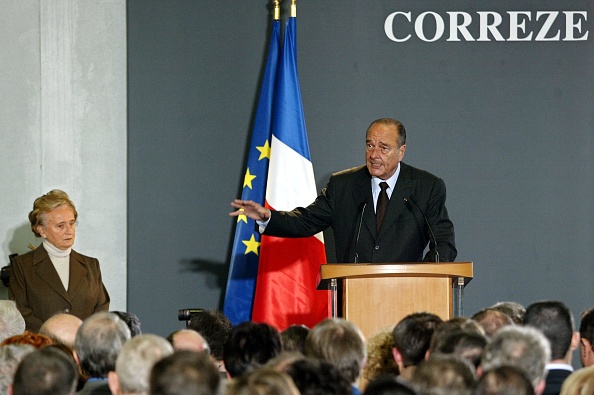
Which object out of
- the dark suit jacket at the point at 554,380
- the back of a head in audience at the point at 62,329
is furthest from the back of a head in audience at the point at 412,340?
the back of a head in audience at the point at 62,329

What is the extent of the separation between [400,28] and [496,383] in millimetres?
5062

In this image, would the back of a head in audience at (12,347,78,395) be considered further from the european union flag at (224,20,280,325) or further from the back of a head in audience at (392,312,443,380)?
the european union flag at (224,20,280,325)

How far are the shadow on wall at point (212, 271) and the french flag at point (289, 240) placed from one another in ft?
1.90

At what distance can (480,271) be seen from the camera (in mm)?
7312

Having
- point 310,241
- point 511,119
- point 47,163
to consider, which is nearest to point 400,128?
point 310,241

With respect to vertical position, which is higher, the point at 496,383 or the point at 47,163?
the point at 47,163

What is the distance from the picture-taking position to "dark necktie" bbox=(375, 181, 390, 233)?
5555 mm

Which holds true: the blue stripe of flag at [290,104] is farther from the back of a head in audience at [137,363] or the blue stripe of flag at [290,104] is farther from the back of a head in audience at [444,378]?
the back of a head in audience at [444,378]

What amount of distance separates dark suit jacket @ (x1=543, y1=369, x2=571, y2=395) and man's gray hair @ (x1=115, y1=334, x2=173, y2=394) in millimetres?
1322

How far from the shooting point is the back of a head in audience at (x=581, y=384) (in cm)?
284

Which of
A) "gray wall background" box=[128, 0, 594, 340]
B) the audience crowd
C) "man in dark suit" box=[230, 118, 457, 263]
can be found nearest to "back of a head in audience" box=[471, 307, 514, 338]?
the audience crowd

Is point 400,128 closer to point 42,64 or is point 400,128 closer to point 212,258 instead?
point 212,258

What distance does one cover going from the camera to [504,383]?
8.65 ft

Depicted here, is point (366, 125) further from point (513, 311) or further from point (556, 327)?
point (556, 327)
